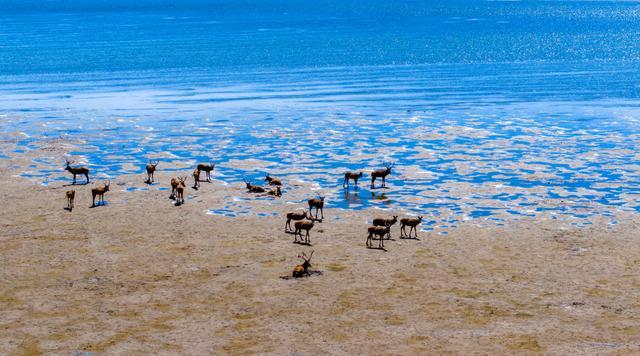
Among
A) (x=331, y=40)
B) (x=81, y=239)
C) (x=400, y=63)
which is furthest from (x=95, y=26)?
(x=81, y=239)

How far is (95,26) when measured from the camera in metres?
193

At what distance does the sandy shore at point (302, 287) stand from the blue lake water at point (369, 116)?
130 inches

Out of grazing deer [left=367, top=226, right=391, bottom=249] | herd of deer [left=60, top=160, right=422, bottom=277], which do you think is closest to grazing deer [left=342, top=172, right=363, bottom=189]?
herd of deer [left=60, top=160, right=422, bottom=277]

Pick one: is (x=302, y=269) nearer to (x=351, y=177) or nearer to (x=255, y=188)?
(x=255, y=188)

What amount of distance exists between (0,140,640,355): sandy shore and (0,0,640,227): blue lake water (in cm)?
331

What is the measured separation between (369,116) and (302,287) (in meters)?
36.6

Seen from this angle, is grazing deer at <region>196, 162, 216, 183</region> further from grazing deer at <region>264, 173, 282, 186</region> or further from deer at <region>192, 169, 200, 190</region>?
grazing deer at <region>264, 173, 282, 186</region>

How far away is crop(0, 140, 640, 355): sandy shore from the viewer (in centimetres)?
2003

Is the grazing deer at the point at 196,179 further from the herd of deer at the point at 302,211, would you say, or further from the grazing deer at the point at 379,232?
the grazing deer at the point at 379,232

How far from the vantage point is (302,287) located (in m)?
23.6

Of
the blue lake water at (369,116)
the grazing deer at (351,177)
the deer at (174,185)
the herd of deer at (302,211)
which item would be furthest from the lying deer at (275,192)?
the deer at (174,185)

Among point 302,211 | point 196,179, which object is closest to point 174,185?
point 196,179

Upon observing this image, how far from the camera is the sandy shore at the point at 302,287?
789 inches

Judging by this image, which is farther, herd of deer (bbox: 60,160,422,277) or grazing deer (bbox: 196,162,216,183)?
grazing deer (bbox: 196,162,216,183)
